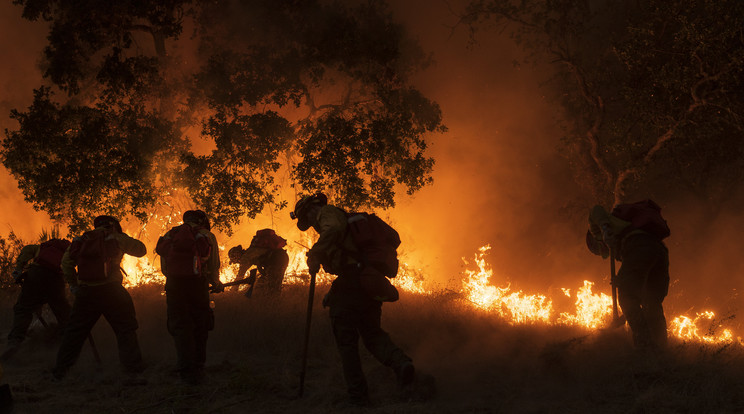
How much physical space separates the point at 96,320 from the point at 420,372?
4.04 meters

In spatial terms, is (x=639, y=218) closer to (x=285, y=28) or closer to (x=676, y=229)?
(x=285, y=28)

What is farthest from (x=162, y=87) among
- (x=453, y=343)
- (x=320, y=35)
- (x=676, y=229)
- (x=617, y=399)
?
(x=676, y=229)

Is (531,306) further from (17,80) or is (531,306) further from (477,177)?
(17,80)

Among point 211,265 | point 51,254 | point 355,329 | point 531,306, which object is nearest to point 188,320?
point 211,265

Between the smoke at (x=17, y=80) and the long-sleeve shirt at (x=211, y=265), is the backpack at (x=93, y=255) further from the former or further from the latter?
the smoke at (x=17, y=80)

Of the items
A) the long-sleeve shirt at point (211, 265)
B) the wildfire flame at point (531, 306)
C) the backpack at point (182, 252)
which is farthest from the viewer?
the wildfire flame at point (531, 306)

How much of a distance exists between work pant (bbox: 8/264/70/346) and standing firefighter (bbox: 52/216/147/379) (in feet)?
5.11

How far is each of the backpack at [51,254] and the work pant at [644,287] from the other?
7.82m

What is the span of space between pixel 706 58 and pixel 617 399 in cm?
931

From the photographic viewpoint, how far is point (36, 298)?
336 inches

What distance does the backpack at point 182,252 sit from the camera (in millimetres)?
6688

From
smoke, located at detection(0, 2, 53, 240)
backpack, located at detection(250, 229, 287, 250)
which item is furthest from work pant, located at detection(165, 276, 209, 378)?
smoke, located at detection(0, 2, 53, 240)

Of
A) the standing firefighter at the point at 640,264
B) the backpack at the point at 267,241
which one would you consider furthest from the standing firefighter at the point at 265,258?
the standing firefighter at the point at 640,264

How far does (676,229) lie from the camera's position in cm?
1981
